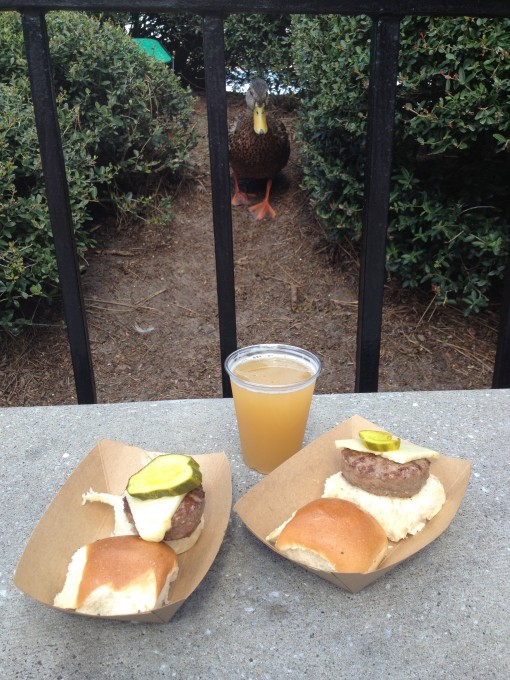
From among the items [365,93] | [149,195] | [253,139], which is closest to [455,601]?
[365,93]

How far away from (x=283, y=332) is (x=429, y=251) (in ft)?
2.91

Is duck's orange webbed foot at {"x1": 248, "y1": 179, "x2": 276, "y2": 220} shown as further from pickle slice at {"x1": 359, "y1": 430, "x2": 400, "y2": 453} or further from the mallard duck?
pickle slice at {"x1": 359, "y1": 430, "x2": 400, "y2": 453}

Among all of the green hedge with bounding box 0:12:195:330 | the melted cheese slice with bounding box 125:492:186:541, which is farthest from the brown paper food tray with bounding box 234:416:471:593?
the green hedge with bounding box 0:12:195:330

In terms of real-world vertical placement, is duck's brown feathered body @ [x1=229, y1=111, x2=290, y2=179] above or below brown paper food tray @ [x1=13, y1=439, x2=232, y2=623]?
above

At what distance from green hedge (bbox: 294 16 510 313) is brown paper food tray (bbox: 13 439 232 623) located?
1.94 meters

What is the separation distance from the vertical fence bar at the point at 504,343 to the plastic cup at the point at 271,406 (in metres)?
0.50

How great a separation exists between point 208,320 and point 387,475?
8.80 ft

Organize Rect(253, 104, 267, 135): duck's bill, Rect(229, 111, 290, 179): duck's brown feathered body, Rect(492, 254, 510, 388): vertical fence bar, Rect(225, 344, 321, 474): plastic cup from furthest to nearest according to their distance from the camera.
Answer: Rect(229, 111, 290, 179): duck's brown feathered body < Rect(253, 104, 267, 135): duck's bill < Rect(492, 254, 510, 388): vertical fence bar < Rect(225, 344, 321, 474): plastic cup

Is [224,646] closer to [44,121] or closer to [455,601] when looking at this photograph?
[455,601]

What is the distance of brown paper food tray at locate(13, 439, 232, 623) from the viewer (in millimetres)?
691

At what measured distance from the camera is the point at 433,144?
97.3 inches

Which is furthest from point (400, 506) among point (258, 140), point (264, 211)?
point (264, 211)

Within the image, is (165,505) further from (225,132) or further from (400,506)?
(225,132)

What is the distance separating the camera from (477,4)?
108 centimetres
